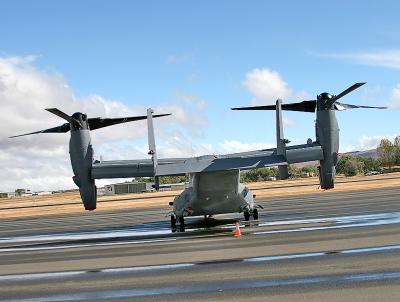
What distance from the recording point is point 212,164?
2278cm

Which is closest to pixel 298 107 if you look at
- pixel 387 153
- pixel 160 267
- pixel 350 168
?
pixel 160 267

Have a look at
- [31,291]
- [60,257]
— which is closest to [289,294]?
[31,291]

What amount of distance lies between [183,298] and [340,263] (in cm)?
433

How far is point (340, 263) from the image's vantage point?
12227 millimetres

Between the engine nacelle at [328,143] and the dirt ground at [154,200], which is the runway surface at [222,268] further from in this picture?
the dirt ground at [154,200]

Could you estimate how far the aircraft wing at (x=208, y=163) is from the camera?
886 inches

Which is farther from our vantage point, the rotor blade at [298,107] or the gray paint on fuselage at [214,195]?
the rotor blade at [298,107]

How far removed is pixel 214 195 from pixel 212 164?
249 cm

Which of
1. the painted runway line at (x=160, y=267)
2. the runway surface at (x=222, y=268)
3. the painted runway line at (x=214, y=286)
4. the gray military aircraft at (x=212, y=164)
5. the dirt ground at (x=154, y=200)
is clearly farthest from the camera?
the dirt ground at (x=154, y=200)

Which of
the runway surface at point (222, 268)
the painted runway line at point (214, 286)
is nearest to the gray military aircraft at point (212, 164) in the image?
the runway surface at point (222, 268)

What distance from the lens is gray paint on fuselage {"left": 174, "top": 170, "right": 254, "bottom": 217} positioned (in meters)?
24.3

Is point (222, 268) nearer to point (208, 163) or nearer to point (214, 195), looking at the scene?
point (208, 163)

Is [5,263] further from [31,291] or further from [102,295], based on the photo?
[102,295]

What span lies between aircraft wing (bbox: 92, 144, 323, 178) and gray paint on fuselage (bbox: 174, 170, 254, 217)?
0.97m
